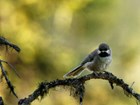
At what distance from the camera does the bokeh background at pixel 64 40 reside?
15118 millimetres

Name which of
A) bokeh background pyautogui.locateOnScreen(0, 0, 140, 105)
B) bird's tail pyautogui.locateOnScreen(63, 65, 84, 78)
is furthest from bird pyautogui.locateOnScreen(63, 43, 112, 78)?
bokeh background pyautogui.locateOnScreen(0, 0, 140, 105)

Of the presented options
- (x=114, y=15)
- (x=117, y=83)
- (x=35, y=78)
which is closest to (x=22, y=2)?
(x=35, y=78)

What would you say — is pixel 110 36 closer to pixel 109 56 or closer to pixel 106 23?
pixel 106 23

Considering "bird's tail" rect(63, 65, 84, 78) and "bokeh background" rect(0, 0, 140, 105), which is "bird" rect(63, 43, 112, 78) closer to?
"bird's tail" rect(63, 65, 84, 78)

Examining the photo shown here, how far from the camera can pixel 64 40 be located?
672 inches

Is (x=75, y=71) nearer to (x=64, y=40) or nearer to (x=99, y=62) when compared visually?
(x=99, y=62)

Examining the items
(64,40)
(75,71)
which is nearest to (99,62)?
(75,71)

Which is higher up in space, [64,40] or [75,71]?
[64,40]

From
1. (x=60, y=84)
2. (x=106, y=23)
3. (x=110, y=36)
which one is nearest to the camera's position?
(x=60, y=84)

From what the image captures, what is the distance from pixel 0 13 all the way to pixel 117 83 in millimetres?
10321

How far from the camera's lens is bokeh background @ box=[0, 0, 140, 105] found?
1512 centimetres

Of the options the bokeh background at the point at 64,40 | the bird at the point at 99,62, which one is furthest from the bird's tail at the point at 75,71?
the bokeh background at the point at 64,40

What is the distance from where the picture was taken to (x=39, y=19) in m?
17.1

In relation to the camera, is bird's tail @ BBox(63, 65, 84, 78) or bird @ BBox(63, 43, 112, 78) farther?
bird @ BBox(63, 43, 112, 78)
